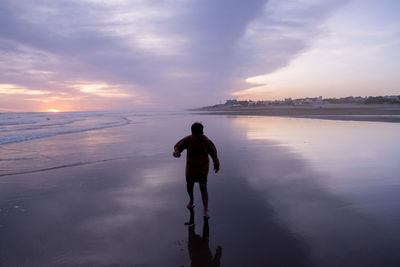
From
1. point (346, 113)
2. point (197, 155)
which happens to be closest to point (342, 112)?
point (346, 113)

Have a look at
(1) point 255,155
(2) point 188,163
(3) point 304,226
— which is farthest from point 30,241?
(1) point 255,155

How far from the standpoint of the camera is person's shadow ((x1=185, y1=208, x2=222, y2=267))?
3.22m

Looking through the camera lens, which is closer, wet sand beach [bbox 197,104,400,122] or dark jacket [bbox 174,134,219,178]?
dark jacket [bbox 174,134,219,178]

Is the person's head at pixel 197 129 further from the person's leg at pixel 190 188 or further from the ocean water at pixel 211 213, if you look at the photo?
the ocean water at pixel 211 213

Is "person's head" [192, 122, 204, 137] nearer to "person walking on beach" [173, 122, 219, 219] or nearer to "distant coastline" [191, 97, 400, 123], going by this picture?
"person walking on beach" [173, 122, 219, 219]

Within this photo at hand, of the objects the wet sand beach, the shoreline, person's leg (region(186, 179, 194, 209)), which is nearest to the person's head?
person's leg (region(186, 179, 194, 209))

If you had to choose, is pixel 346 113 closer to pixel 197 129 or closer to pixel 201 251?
pixel 197 129

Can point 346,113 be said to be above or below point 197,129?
below

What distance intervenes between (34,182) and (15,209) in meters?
1.90

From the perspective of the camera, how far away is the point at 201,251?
3.46m

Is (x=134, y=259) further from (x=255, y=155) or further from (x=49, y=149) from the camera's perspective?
(x=49, y=149)

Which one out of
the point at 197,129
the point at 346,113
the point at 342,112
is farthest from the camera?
the point at 342,112

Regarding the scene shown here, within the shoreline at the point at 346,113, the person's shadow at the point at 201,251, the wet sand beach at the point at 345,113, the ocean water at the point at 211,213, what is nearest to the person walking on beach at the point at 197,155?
the ocean water at the point at 211,213

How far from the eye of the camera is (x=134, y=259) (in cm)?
329
